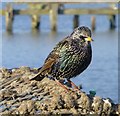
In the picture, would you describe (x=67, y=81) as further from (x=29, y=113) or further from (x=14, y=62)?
(x=14, y=62)

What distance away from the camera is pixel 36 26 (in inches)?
1262

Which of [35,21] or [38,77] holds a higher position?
[35,21]

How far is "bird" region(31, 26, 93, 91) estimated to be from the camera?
637 cm

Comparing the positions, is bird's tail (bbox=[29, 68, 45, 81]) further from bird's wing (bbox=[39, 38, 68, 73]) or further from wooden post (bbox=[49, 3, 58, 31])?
wooden post (bbox=[49, 3, 58, 31])

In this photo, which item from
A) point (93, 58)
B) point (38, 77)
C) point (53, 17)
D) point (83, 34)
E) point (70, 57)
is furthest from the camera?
point (53, 17)

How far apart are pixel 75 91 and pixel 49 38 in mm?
20309

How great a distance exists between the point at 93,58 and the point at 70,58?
485 inches

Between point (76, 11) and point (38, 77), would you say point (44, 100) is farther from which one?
point (76, 11)

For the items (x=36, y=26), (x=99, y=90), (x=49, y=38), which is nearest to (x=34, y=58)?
(x=99, y=90)

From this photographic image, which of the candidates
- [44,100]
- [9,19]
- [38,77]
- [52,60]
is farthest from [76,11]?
[44,100]

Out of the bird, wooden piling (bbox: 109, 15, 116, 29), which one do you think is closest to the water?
wooden piling (bbox: 109, 15, 116, 29)

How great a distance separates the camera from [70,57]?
21.4 ft

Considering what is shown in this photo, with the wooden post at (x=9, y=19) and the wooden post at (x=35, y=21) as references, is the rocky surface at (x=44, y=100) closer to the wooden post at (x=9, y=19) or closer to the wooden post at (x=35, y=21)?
the wooden post at (x=9, y=19)

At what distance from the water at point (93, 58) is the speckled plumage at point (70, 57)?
16.0ft
